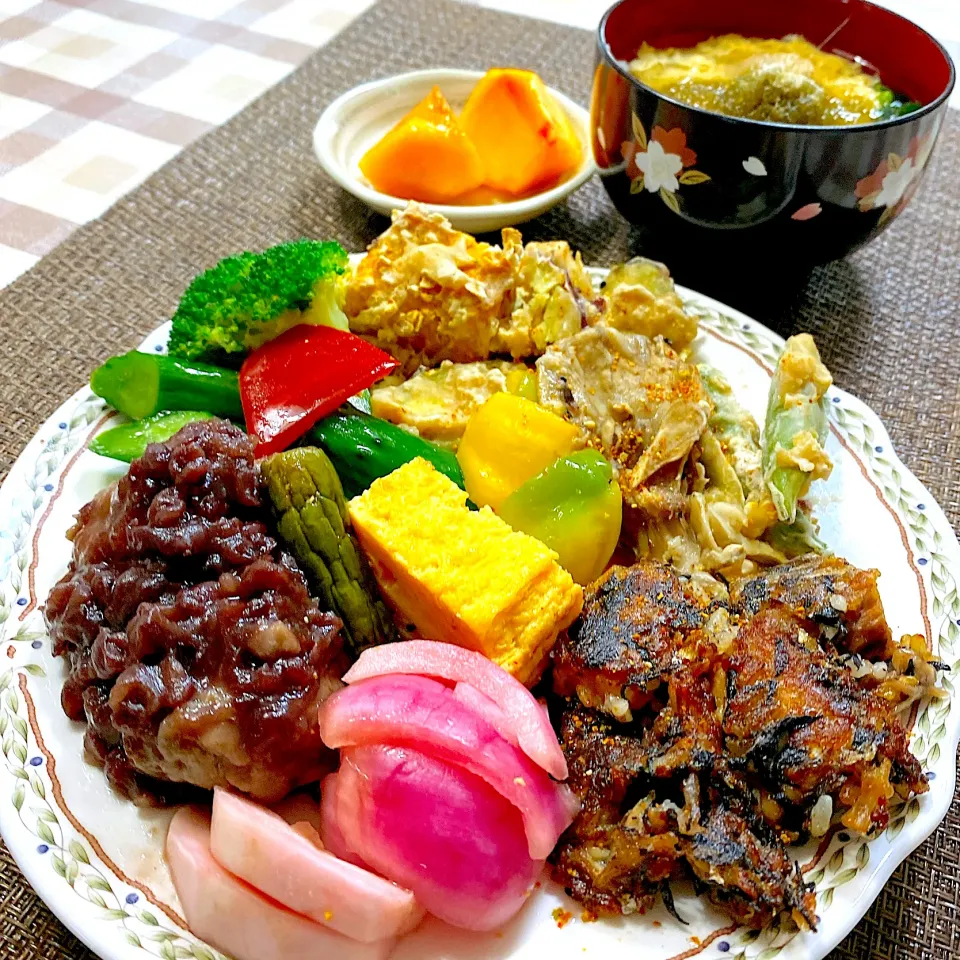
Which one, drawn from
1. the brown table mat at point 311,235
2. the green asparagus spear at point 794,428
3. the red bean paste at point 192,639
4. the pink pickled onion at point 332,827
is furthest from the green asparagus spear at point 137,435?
the green asparagus spear at point 794,428

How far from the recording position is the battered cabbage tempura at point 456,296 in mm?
2697

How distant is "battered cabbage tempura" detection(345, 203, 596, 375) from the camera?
2697 millimetres

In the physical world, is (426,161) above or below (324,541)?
above

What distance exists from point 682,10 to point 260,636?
2.90m

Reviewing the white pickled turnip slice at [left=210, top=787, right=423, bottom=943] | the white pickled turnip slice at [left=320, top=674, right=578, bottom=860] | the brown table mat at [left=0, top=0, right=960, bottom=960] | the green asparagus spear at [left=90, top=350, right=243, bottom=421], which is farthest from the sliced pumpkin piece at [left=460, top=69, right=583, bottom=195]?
the white pickled turnip slice at [left=210, top=787, right=423, bottom=943]

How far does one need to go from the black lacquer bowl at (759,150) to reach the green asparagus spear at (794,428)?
55 centimetres

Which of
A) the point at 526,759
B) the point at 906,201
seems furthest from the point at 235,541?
the point at 906,201

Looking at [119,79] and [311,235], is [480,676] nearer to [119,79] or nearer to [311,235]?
[311,235]

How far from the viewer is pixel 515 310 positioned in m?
2.77

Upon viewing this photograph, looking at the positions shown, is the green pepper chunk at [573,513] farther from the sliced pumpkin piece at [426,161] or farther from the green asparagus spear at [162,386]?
the sliced pumpkin piece at [426,161]

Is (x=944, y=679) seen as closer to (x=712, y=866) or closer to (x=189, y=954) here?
(x=712, y=866)

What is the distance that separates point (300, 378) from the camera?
2439 mm

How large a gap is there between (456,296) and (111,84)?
2.87 metres

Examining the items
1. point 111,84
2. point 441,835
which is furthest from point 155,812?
point 111,84
